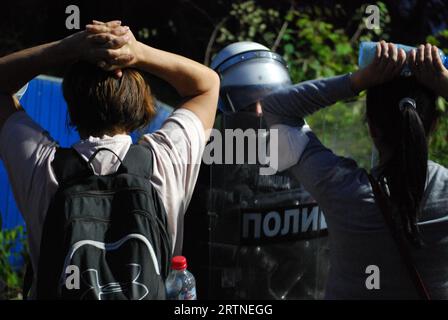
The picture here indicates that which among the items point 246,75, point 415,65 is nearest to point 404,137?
point 415,65

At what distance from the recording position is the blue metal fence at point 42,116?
504cm

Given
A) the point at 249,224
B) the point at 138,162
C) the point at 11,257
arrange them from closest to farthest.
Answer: the point at 138,162
the point at 249,224
the point at 11,257

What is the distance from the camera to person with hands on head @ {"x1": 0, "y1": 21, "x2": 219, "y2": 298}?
72.6 inches

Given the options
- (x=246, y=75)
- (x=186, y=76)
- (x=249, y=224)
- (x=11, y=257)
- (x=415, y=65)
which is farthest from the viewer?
(x=11, y=257)

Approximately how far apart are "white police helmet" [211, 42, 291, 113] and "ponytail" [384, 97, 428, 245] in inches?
54.9

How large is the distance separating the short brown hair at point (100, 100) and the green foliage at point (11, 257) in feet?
10.1

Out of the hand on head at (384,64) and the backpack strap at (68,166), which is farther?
the hand on head at (384,64)

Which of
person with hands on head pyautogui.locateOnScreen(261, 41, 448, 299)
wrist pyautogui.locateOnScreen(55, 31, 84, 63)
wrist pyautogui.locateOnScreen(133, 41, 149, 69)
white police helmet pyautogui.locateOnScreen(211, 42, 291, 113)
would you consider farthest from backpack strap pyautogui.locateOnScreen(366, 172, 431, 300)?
white police helmet pyautogui.locateOnScreen(211, 42, 291, 113)

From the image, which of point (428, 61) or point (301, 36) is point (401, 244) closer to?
point (428, 61)

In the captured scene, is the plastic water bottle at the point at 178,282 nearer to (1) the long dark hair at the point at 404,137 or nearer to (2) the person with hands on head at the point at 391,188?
(2) the person with hands on head at the point at 391,188

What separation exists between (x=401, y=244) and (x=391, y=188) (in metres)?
0.16

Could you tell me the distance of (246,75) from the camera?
329 cm

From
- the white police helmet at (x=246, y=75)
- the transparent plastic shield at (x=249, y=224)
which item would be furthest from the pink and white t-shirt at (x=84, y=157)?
the white police helmet at (x=246, y=75)

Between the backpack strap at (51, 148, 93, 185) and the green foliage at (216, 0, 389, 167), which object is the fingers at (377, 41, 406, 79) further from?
the green foliage at (216, 0, 389, 167)
